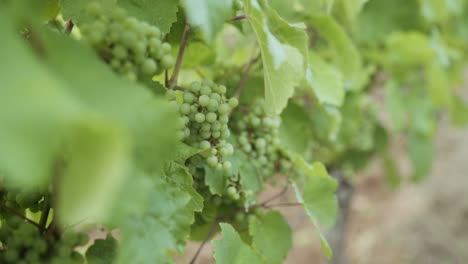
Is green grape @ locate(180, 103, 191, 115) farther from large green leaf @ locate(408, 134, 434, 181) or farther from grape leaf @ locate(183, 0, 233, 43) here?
large green leaf @ locate(408, 134, 434, 181)

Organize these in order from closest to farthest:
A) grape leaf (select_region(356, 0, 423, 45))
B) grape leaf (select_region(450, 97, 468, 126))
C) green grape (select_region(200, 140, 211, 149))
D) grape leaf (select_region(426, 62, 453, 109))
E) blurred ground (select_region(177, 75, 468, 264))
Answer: green grape (select_region(200, 140, 211, 149))
grape leaf (select_region(426, 62, 453, 109))
grape leaf (select_region(356, 0, 423, 45))
grape leaf (select_region(450, 97, 468, 126))
blurred ground (select_region(177, 75, 468, 264))

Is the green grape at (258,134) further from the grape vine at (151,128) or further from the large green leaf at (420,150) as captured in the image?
the large green leaf at (420,150)

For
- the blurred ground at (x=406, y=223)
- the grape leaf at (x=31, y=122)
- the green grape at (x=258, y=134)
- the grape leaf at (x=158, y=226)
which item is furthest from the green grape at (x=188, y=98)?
the blurred ground at (x=406, y=223)

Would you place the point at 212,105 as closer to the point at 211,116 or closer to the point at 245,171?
the point at 211,116

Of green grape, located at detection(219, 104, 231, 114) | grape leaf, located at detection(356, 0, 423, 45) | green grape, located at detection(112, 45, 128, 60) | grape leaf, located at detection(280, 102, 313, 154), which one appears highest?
green grape, located at detection(112, 45, 128, 60)

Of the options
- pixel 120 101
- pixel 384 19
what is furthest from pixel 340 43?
pixel 384 19

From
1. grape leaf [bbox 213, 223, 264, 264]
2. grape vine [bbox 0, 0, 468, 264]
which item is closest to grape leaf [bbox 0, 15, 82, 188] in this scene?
grape vine [bbox 0, 0, 468, 264]
